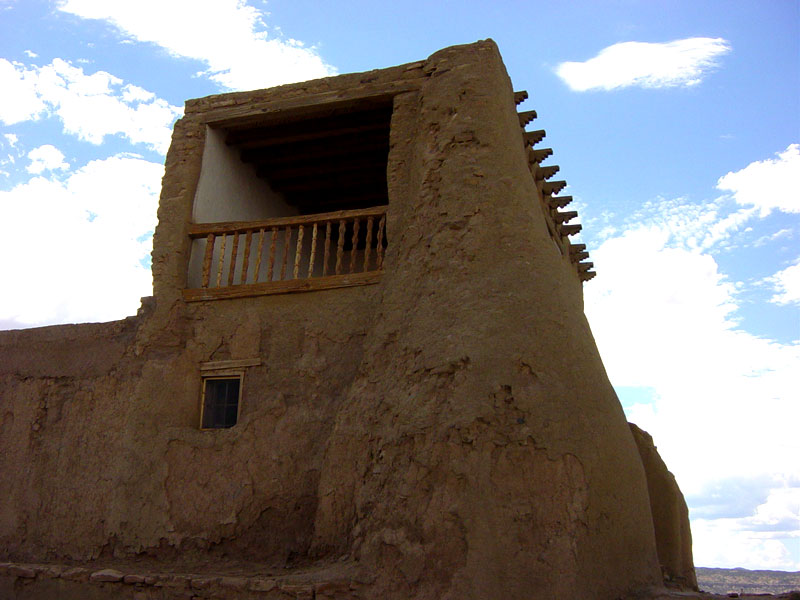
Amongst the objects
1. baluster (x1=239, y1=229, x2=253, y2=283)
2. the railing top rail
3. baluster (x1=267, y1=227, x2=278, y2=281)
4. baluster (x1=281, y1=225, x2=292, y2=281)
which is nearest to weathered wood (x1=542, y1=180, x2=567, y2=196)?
the railing top rail

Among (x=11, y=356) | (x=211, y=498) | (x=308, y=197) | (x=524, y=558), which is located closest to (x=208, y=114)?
(x=308, y=197)

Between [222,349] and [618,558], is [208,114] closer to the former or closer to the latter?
[222,349]

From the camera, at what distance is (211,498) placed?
7.09 meters

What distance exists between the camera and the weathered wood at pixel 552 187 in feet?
29.5

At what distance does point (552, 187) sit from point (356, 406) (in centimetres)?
399

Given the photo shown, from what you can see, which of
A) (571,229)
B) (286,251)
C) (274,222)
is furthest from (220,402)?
(571,229)

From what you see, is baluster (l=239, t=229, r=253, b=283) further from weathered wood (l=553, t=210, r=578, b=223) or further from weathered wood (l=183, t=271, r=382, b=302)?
weathered wood (l=553, t=210, r=578, b=223)

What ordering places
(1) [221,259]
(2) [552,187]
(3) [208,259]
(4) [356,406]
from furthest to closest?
1. (2) [552,187]
2. (3) [208,259]
3. (1) [221,259]
4. (4) [356,406]

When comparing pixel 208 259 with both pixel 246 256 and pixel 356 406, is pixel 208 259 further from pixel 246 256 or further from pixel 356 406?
pixel 356 406

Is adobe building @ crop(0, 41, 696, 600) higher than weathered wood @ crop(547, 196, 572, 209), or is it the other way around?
weathered wood @ crop(547, 196, 572, 209)

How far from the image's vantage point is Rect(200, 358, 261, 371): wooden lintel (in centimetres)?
768

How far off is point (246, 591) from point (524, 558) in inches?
89.1

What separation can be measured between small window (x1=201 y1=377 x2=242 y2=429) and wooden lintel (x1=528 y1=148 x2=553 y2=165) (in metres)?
4.13

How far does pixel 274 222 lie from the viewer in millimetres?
8336
